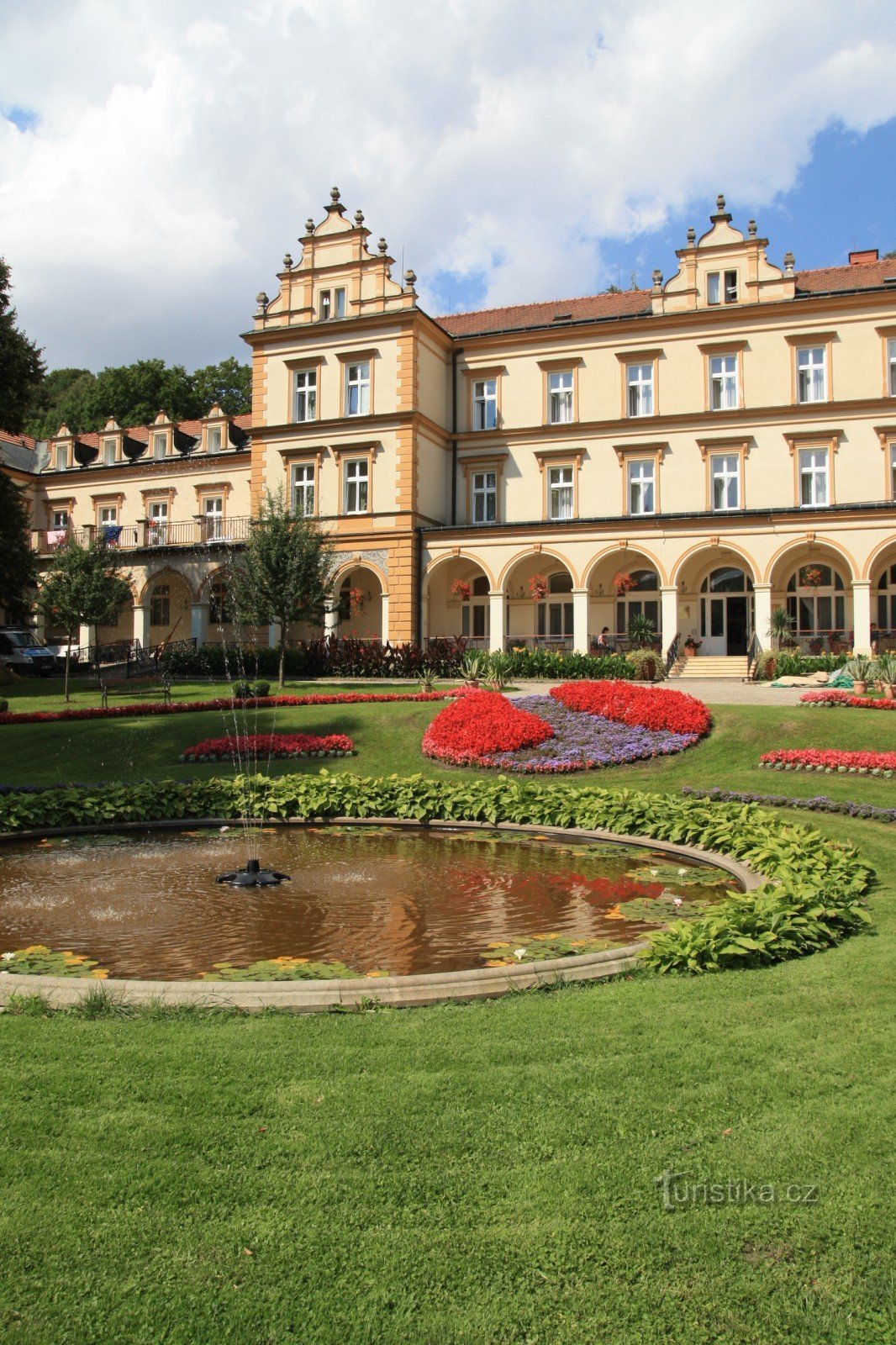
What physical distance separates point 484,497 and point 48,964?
33.2 m

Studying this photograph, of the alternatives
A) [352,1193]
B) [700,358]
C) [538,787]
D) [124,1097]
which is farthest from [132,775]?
[700,358]

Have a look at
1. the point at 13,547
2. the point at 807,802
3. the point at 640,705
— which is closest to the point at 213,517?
the point at 13,547

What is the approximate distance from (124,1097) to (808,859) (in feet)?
21.2

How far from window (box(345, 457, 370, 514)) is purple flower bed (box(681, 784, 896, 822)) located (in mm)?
24974

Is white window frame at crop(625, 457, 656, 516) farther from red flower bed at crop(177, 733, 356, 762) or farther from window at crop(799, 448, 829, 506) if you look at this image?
red flower bed at crop(177, 733, 356, 762)

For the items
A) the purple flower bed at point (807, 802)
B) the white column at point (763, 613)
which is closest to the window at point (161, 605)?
the white column at point (763, 613)

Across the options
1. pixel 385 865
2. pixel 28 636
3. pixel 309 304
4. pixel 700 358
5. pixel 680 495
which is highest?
pixel 309 304

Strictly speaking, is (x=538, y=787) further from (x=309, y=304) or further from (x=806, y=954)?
(x=309, y=304)

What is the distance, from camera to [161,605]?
45.8 meters

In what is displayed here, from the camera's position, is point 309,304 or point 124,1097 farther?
point 309,304

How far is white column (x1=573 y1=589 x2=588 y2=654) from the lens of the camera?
33.8 metres

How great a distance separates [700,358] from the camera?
35.5 metres

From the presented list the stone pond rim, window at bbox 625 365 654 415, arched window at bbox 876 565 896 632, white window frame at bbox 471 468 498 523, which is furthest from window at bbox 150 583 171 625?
the stone pond rim

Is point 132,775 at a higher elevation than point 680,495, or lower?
lower
